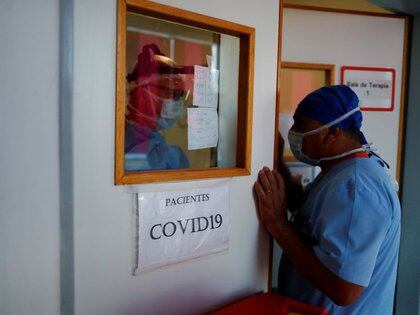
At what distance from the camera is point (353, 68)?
1734mm

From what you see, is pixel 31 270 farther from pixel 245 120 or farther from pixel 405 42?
pixel 405 42

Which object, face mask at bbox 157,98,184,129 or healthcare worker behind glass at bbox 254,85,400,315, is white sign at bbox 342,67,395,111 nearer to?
healthcare worker behind glass at bbox 254,85,400,315

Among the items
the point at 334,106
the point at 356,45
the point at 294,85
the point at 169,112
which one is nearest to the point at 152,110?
the point at 169,112

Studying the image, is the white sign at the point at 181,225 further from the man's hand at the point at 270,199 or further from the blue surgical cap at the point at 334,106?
the blue surgical cap at the point at 334,106

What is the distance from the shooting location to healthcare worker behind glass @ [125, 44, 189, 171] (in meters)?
0.86

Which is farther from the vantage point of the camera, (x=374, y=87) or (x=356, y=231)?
(x=374, y=87)

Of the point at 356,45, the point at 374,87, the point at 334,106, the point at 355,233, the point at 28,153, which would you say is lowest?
the point at 355,233

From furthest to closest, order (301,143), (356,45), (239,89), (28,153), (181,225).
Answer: (356,45)
(301,143)
(239,89)
(181,225)
(28,153)

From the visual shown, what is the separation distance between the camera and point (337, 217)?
0.95 meters

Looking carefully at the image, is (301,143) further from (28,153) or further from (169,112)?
(28,153)

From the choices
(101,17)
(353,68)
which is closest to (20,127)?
(101,17)

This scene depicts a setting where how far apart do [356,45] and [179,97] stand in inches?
45.0

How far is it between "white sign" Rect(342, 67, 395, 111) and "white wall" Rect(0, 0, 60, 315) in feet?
4.75

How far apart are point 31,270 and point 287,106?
1419 millimetres
